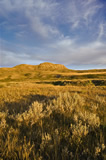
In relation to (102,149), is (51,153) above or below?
below

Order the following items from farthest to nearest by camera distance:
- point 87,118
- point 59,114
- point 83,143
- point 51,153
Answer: point 59,114 < point 87,118 < point 83,143 < point 51,153

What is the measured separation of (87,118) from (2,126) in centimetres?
221

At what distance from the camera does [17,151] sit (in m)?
1.74

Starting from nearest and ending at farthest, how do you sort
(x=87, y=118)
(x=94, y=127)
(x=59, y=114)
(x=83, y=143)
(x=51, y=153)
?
(x=51, y=153) < (x=83, y=143) < (x=94, y=127) < (x=87, y=118) < (x=59, y=114)

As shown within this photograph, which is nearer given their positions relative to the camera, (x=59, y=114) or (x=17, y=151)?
(x=17, y=151)

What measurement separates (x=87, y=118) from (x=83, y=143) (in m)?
0.83

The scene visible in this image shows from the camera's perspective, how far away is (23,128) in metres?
2.51

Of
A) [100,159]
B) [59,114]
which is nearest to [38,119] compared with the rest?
[59,114]

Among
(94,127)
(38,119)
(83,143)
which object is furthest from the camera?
(38,119)

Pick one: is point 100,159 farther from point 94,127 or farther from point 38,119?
point 38,119

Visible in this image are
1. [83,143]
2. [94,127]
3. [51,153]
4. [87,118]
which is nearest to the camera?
[51,153]

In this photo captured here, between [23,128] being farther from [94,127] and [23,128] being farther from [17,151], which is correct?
[94,127]

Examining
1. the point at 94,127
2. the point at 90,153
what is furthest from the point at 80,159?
the point at 94,127

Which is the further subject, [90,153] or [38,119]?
[38,119]
